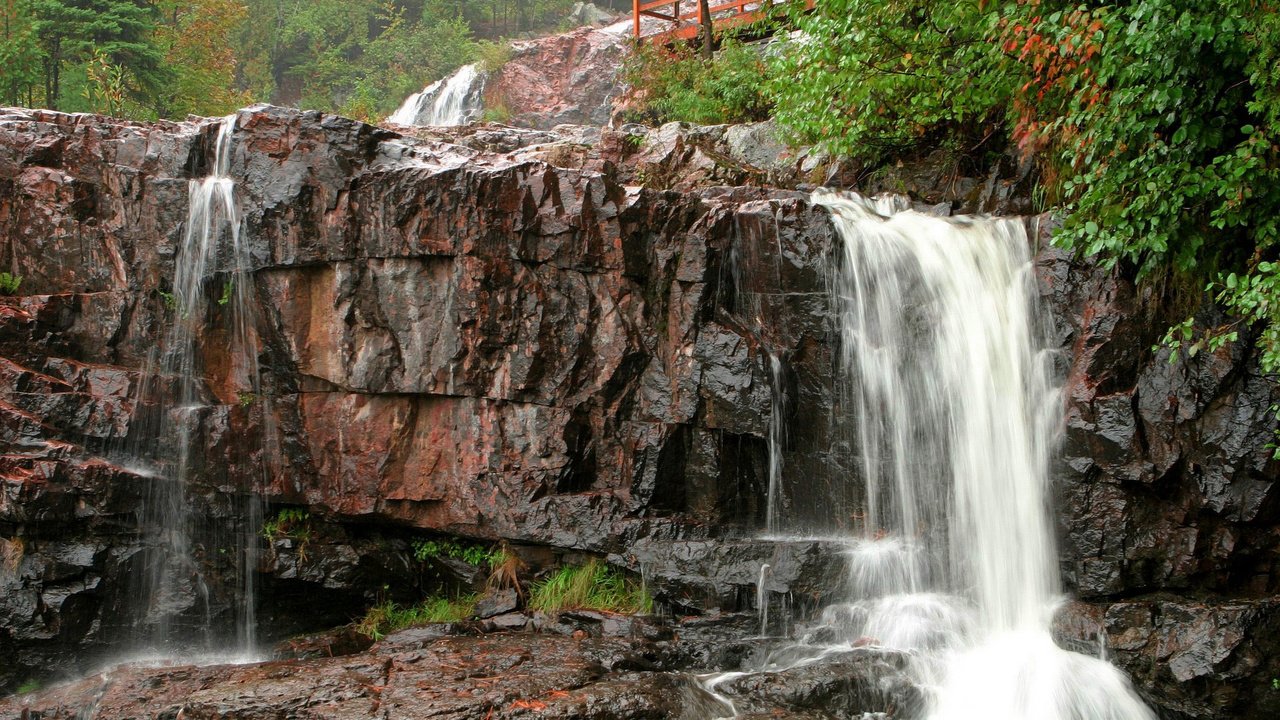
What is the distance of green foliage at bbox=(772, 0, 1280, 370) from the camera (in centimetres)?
705

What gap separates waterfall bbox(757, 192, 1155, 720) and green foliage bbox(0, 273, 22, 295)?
8336 mm

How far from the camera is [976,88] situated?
9.84 metres

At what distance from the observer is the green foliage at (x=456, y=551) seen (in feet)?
31.3

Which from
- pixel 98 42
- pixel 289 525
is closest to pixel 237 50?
pixel 98 42

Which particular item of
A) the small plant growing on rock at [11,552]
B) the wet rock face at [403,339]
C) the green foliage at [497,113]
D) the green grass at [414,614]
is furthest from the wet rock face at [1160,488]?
the green foliage at [497,113]

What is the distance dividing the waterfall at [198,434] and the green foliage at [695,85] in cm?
763

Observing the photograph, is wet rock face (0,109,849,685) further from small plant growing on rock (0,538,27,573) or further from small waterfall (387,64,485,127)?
small waterfall (387,64,485,127)

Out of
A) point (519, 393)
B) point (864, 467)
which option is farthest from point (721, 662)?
point (519, 393)

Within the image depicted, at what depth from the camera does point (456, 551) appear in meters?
9.66

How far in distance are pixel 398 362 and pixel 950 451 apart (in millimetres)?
5575

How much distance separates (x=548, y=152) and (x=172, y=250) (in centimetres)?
522

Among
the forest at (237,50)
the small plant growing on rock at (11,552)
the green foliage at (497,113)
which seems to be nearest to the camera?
the small plant growing on rock at (11,552)

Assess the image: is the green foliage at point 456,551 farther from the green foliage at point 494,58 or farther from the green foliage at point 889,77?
the green foliage at point 494,58

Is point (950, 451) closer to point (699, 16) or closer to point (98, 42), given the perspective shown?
point (699, 16)
